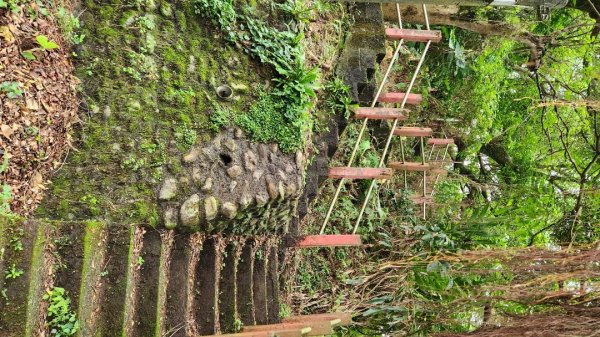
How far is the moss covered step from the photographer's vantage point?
7.35ft

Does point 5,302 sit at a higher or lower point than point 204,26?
lower

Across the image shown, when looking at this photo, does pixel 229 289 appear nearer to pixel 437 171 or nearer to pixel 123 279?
pixel 123 279

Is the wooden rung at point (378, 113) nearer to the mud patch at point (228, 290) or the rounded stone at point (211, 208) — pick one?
the mud patch at point (228, 290)

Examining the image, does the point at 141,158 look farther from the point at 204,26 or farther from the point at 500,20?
the point at 500,20

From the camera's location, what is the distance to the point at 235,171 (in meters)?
3.40

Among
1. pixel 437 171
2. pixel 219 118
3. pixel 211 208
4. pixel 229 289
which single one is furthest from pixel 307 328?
pixel 437 171

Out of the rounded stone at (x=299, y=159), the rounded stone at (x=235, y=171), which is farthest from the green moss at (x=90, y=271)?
the rounded stone at (x=299, y=159)

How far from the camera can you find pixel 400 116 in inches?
202

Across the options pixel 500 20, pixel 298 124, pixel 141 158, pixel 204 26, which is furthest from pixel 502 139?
pixel 141 158

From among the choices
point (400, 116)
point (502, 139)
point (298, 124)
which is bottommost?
point (298, 124)

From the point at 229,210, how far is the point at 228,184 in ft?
0.56

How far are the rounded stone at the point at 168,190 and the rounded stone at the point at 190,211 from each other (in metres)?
0.09

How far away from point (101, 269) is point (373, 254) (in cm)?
410

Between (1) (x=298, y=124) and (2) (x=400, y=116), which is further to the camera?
(2) (x=400, y=116)
